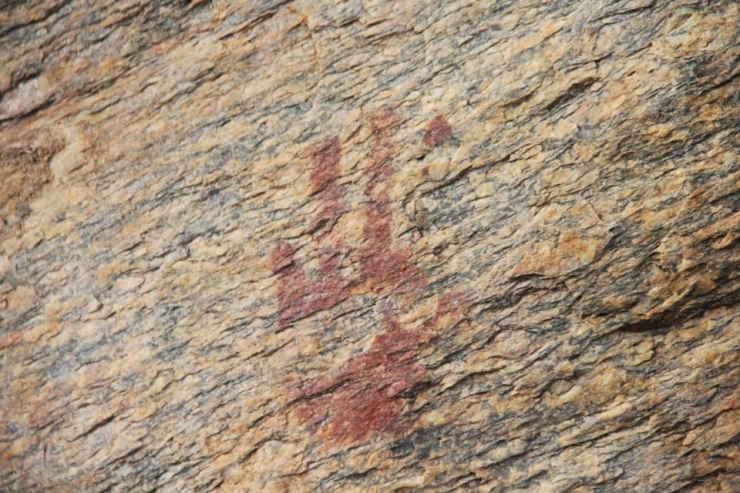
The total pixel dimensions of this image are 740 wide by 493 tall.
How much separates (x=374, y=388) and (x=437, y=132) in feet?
6.36

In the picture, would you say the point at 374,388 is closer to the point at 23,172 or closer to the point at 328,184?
the point at 328,184

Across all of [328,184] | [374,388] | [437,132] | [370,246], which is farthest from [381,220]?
[374,388]

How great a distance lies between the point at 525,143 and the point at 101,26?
3.45 m

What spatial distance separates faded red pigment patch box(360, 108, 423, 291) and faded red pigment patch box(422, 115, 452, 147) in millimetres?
258

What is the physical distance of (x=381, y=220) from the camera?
5.52 metres

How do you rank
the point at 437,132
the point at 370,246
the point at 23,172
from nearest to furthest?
1. the point at 437,132
2. the point at 370,246
3. the point at 23,172

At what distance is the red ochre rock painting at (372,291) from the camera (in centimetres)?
546

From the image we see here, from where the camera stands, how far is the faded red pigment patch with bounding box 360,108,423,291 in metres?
5.48

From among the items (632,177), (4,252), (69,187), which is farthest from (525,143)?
(4,252)

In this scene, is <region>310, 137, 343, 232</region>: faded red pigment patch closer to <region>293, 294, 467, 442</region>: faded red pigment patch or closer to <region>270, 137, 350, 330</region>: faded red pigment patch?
<region>270, 137, 350, 330</region>: faded red pigment patch

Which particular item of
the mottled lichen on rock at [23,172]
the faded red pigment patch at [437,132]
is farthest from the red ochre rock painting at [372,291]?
the mottled lichen on rock at [23,172]

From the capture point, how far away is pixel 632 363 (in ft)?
17.0

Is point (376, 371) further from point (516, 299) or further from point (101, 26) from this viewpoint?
point (101, 26)

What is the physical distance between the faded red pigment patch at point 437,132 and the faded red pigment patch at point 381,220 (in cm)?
26
